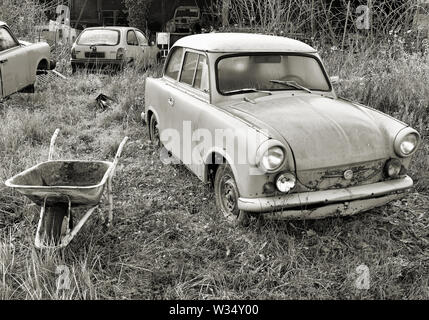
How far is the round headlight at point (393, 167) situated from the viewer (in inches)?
142

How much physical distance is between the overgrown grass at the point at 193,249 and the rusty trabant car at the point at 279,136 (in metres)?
0.25

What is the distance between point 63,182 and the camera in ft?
12.1

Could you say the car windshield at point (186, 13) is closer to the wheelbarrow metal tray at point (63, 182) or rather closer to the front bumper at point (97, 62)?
the front bumper at point (97, 62)

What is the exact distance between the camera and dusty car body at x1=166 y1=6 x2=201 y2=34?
15.3m

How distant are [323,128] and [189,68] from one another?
1.87m

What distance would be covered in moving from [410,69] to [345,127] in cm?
449

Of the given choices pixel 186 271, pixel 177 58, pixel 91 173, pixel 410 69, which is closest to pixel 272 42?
pixel 177 58

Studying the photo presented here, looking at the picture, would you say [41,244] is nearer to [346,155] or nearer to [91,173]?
[91,173]

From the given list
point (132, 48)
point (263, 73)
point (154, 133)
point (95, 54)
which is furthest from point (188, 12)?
point (263, 73)

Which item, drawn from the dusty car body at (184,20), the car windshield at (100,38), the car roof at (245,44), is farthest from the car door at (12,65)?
the dusty car body at (184,20)

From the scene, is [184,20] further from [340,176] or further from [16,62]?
[340,176]

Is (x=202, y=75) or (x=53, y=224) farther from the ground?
(x=202, y=75)

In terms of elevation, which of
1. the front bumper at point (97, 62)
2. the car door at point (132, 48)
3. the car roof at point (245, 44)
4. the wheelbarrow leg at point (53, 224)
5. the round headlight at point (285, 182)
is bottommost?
the wheelbarrow leg at point (53, 224)
